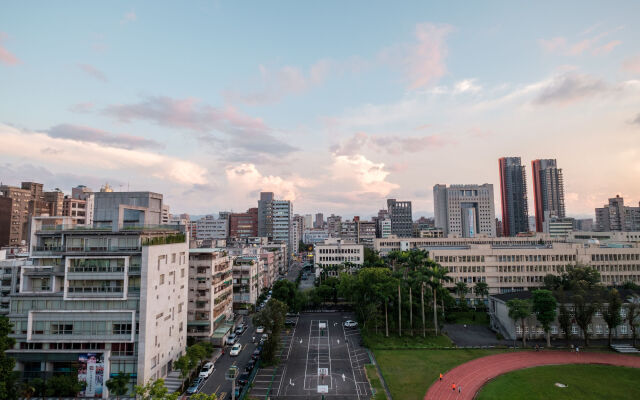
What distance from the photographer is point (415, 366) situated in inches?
2239

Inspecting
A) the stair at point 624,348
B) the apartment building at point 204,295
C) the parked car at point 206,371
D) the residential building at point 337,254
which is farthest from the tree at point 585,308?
the residential building at point 337,254

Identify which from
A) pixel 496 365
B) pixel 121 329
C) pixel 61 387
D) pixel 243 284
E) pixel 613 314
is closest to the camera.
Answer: pixel 61 387

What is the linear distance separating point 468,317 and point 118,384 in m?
76.3

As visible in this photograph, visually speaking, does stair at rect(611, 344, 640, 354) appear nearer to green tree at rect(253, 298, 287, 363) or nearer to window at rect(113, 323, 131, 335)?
green tree at rect(253, 298, 287, 363)

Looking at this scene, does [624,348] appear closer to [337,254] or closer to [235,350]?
[235,350]

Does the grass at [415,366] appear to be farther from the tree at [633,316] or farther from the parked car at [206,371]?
the parked car at [206,371]

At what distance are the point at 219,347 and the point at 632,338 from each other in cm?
8059

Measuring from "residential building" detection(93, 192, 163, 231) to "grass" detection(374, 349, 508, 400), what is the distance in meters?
44.4

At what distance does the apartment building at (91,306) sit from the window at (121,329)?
0.08 metres

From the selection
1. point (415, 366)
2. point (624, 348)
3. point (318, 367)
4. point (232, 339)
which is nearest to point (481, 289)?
point (624, 348)

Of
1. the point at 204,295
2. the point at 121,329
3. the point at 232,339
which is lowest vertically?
the point at 232,339

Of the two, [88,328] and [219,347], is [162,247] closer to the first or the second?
[88,328]

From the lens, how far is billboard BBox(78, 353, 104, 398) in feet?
147

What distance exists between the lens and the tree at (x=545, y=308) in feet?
211
